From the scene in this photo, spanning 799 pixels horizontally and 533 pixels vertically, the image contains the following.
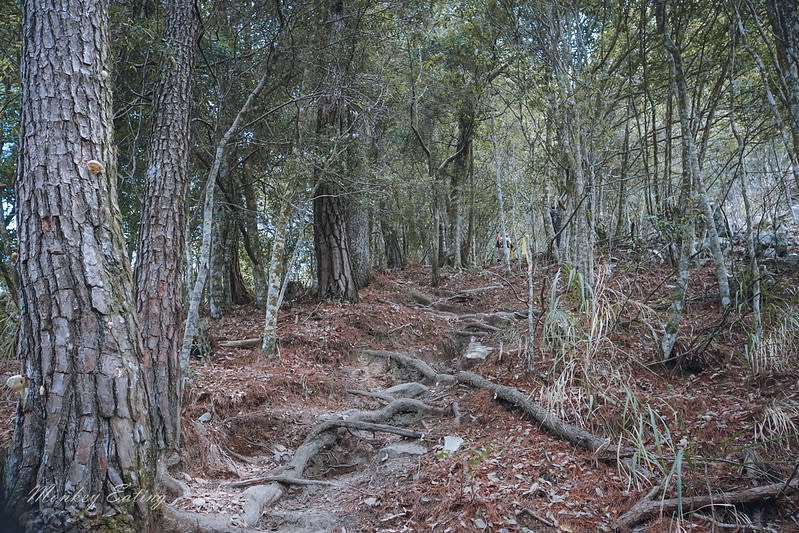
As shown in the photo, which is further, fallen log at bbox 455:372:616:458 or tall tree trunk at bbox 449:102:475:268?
tall tree trunk at bbox 449:102:475:268

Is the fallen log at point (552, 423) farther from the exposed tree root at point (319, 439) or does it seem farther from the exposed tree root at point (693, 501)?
the exposed tree root at point (319, 439)

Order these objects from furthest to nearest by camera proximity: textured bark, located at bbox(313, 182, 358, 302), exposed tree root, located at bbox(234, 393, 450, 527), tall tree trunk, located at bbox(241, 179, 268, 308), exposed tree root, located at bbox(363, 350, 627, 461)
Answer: tall tree trunk, located at bbox(241, 179, 268, 308) → textured bark, located at bbox(313, 182, 358, 302) → exposed tree root, located at bbox(234, 393, 450, 527) → exposed tree root, located at bbox(363, 350, 627, 461)

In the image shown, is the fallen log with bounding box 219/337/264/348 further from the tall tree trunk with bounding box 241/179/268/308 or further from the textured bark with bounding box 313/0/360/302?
the tall tree trunk with bounding box 241/179/268/308

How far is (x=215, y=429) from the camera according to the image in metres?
4.80

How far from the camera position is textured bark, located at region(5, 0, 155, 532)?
93.7 inches

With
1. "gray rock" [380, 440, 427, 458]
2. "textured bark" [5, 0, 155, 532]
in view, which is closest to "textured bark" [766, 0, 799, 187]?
"gray rock" [380, 440, 427, 458]

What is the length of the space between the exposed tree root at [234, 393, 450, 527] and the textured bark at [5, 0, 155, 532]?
1.25m

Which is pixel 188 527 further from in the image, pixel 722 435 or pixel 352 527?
pixel 722 435

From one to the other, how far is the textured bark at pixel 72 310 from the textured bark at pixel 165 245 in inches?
51.2

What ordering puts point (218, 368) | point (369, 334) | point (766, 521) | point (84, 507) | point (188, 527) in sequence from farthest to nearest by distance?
point (369, 334) → point (218, 368) → point (188, 527) → point (766, 521) → point (84, 507)

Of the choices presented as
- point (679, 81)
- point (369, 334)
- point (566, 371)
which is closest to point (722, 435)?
point (566, 371)

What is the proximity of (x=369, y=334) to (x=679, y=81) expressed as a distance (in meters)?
6.07

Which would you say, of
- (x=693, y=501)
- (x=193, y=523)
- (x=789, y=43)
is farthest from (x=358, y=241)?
(x=693, y=501)

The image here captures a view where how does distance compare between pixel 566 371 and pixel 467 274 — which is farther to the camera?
pixel 467 274
